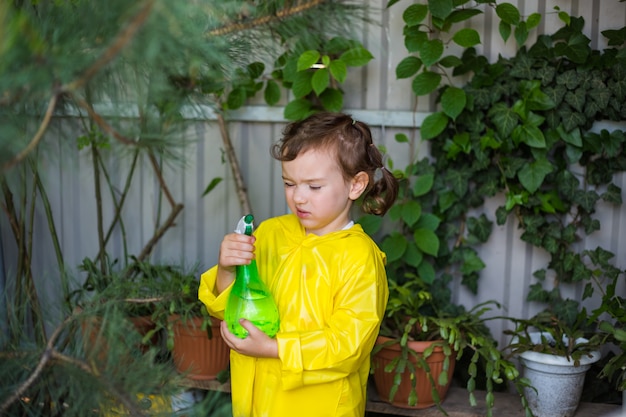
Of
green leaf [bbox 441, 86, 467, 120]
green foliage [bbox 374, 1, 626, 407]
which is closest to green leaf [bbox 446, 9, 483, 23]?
green foliage [bbox 374, 1, 626, 407]

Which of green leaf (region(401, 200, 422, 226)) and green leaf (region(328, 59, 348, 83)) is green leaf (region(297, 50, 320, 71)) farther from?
green leaf (region(401, 200, 422, 226))

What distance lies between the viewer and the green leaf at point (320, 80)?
2729 millimetres

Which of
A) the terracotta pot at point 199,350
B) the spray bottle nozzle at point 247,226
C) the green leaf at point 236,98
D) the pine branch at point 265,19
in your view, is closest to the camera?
the pine branch at point 265,19

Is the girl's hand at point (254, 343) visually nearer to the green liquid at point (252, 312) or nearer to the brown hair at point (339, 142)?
the green liquid at point (252, 312)

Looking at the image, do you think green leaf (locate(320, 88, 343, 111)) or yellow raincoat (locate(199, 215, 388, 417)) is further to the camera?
green leaf (locate(320, 88, 343, 111))

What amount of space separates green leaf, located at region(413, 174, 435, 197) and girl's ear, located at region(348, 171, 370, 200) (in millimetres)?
866

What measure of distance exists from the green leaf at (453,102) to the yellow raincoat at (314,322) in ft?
2.83

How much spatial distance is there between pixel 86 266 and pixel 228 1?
7.46 ft

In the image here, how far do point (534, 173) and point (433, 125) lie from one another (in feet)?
1.31

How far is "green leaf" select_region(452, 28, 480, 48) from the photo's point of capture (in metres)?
2.63

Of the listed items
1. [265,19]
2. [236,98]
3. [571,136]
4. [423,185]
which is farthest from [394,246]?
[265,19]

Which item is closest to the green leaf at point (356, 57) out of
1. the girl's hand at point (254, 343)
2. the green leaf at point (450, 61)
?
the green leaf at point (450, 61)

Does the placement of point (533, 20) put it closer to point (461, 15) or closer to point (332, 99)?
point (461, 15)

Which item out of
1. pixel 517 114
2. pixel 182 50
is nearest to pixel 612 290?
pixel 517 114
